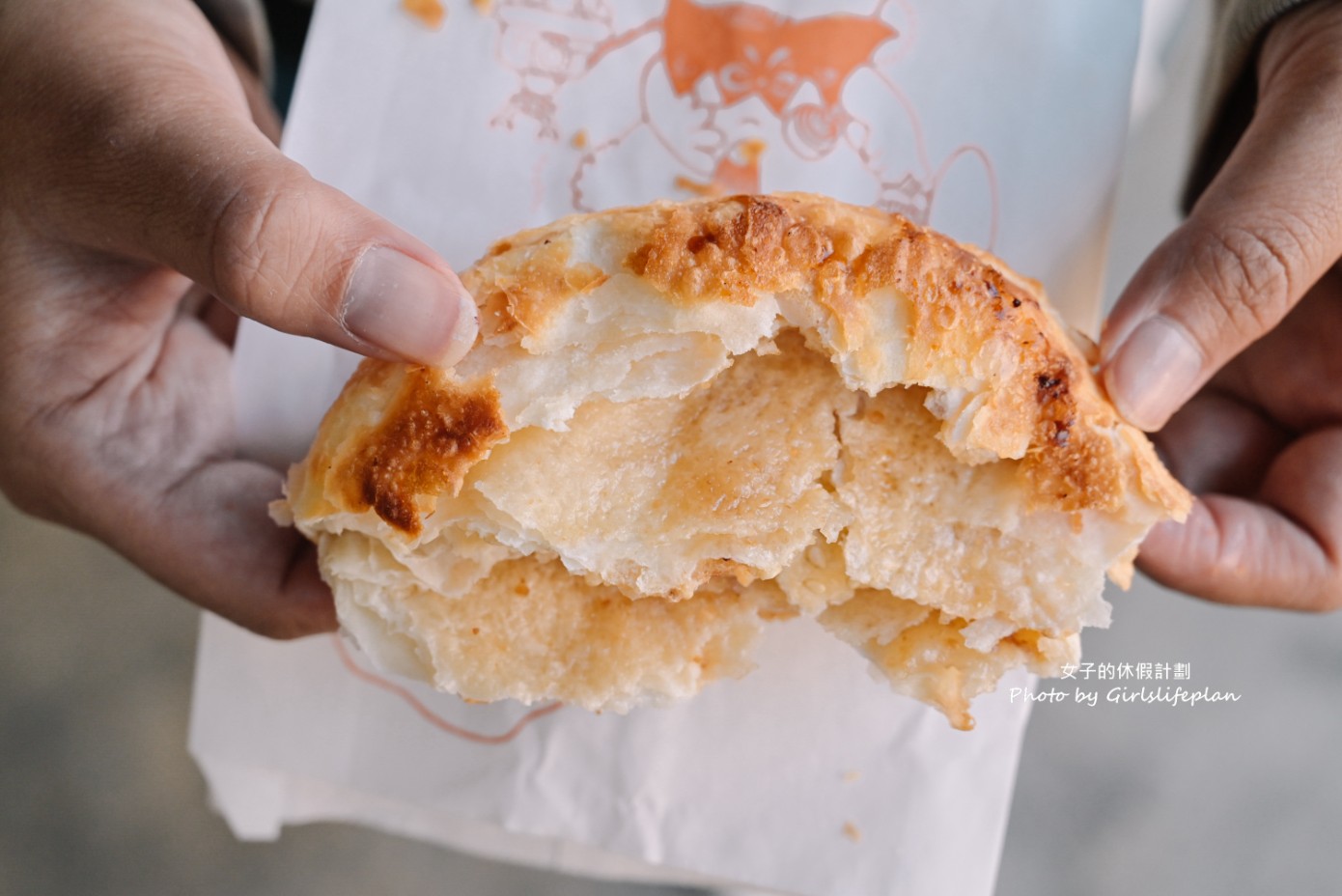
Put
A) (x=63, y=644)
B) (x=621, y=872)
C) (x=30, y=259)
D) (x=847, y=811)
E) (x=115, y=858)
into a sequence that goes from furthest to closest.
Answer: (x=63, y=644) → (x=115, y=858) → (x=621, y=872) → (x=847, y=811) → (x=30, y=259)

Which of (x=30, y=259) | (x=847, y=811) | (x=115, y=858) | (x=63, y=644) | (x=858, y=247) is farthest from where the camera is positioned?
(x=63, y=644)

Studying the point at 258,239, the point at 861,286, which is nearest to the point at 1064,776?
the point at 861,286

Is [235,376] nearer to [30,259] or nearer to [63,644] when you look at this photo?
[30,259]

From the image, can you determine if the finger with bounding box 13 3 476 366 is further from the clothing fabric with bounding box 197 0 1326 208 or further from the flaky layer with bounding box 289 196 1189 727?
the clothing fabric with bounding box 197 0 1326 208

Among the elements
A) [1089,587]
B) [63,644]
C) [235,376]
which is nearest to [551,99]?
[235,376]

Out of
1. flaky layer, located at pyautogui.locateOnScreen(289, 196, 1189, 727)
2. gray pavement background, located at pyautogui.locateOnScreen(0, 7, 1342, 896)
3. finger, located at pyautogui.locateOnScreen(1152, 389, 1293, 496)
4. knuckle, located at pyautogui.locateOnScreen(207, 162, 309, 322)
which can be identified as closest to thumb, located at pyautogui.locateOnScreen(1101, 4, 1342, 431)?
flaky layer, located at pyautogui.locateOnScreen(289, 196, 1189, 727)

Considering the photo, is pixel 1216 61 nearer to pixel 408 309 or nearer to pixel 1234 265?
pixel 1234 265

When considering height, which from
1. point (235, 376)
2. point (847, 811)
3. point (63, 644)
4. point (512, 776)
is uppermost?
point (235, 376)
